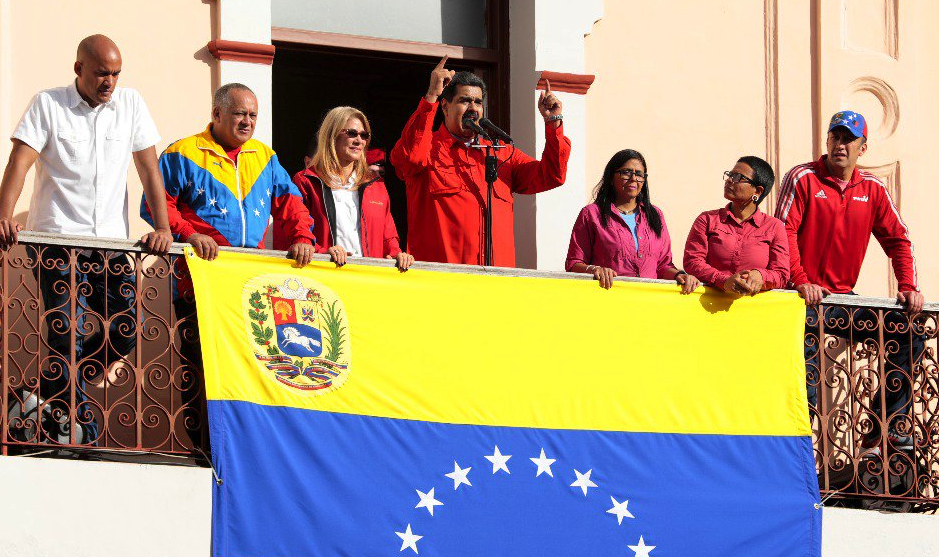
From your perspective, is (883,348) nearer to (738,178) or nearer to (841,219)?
(841,219)

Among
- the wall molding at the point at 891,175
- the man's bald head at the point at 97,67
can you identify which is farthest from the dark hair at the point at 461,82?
the wall molding at the point at 891,175

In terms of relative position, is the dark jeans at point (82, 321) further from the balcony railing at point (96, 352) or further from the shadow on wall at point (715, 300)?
the shadow on wall at point (715, 300)

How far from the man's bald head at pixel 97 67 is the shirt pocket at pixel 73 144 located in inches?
→ 7.7

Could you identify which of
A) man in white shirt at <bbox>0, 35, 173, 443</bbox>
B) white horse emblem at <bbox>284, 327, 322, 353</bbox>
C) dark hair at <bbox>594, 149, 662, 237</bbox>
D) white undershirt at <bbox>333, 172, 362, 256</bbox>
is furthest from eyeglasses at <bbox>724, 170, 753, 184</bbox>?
man in white shirt at <bbox>0, 35, 173, 443</bbox>

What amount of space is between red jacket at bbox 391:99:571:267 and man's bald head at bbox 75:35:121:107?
5.53 ft

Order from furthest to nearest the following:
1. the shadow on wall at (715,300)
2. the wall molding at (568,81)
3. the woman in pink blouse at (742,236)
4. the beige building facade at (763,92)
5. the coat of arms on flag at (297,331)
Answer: the beige building facade at (763,92) < the wall molding at (568,81) < the woman in pink blouse at (742,236) < the shadow on wall at (715,300) < the coat of arms on flag at (297,331)

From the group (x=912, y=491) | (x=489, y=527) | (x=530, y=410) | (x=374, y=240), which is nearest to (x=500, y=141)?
(x=374, y=240)

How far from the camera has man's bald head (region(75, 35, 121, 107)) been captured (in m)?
9.05

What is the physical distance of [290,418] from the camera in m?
9.12

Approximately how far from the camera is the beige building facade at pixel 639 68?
11.0 meters

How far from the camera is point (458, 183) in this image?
1023 centimetres

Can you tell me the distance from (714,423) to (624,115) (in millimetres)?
2917

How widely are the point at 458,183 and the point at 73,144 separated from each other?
2.15 m

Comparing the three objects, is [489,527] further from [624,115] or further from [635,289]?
[624,115]
